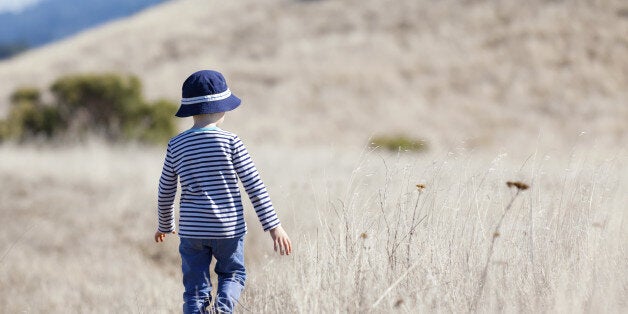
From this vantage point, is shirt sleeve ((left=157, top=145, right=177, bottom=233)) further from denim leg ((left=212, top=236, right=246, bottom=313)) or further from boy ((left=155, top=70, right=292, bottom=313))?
denim leg ((left=212, top=236, right=246, bottom=313))

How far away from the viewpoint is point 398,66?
34.6 m

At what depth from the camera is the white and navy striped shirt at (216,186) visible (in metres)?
3.96

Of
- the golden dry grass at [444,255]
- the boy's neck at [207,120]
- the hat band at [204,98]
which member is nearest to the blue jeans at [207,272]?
the golden dry grass at [444,255]

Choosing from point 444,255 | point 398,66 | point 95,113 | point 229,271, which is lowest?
point 444,255

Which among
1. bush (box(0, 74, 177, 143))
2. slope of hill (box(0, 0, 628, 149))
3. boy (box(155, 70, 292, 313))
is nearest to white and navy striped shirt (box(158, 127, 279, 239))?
boy (box(155, 70, 292, 313))

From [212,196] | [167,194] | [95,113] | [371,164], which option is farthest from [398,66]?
[212,196]

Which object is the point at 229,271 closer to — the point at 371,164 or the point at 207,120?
the point at 207,120

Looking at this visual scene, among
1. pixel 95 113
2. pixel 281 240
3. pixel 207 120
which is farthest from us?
pixel 95 113

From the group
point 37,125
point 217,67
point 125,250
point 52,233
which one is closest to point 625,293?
point 125,250

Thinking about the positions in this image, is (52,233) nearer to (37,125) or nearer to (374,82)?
(37,125)

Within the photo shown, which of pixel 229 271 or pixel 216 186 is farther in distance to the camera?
pixel 229 271

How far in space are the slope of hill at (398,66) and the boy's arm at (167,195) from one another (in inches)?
828

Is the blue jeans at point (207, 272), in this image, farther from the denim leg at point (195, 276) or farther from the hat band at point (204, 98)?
the hat band at point (204, 98)

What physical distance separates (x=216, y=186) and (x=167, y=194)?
41 centimetres
